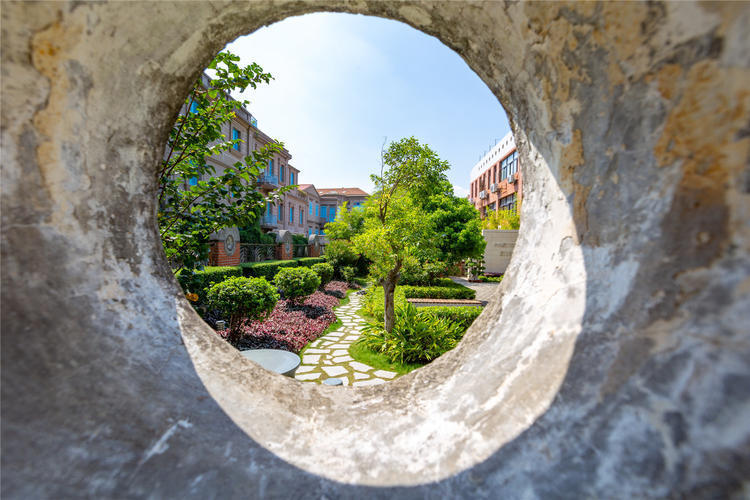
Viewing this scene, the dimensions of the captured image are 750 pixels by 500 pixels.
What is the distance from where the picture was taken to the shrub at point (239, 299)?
5.23 meters

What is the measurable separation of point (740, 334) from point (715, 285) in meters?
0.12

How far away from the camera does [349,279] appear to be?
51.4 feet

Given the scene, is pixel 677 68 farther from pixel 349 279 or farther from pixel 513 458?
pixel 349 279

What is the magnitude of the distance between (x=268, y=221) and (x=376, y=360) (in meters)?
22.0

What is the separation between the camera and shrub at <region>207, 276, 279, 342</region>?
17.2 feet

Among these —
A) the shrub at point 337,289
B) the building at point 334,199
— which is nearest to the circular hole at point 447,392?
the shrub at point 337,289

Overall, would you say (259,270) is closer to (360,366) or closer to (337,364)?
(337,364)

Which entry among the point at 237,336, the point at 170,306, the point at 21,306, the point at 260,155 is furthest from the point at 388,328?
the point at 21,306

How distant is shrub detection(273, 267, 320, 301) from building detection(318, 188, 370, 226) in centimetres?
3100

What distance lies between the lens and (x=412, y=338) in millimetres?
5840

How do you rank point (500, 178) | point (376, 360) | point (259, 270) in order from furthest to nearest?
1. point (500, 178)
2. point (259, 270)
3. point (376, 360)

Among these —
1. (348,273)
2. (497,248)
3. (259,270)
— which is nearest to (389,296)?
(259,270)

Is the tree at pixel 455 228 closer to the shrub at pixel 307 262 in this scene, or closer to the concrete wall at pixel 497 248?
the concrete wall at pixel 497 248

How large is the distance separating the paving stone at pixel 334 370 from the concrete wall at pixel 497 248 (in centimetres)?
1451
